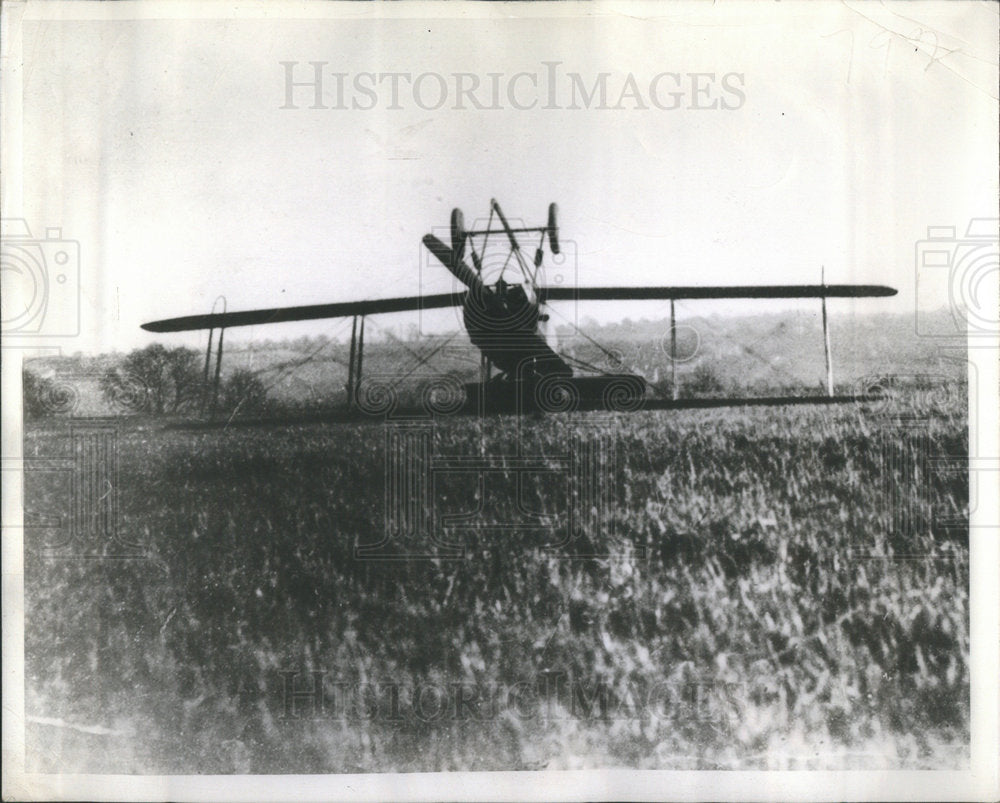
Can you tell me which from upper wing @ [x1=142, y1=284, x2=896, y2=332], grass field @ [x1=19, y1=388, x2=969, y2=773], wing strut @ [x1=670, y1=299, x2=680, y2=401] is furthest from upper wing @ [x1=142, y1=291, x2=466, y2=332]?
wing strut @ [x1=670, y1=299, x2=680, y2=401]

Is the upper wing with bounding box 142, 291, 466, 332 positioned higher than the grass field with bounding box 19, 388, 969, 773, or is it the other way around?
the upper wing with bounding box 142, 291, 466, 332

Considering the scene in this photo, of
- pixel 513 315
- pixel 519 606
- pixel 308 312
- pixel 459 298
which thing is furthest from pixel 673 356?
pixel 308 312

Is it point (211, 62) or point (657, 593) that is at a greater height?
point (211, 62)

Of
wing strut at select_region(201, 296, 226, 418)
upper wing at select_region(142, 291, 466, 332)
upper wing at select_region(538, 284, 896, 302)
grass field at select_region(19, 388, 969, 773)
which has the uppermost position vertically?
upper wing at select_region(538, 284, 896, 302)

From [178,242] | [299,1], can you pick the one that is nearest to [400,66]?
[299,1]

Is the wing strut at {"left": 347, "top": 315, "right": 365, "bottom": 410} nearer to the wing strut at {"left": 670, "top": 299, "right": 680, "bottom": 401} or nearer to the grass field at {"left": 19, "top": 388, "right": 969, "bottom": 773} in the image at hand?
the grass field at {"left": 19, "top": 388, "right": 969, "bottom": 773}

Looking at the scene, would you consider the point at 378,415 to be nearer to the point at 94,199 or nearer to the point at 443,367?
the point at 443,367
